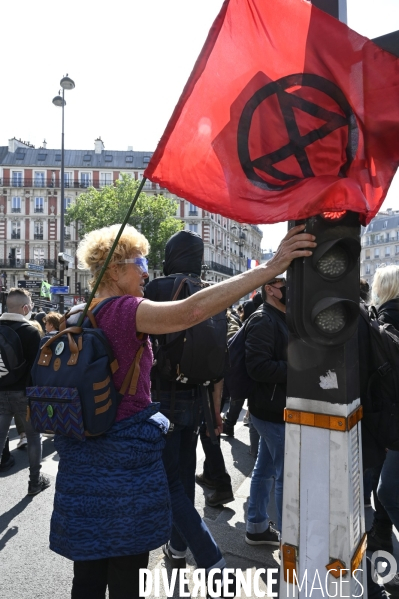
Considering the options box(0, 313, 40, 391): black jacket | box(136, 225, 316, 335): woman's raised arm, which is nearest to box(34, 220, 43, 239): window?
box(0, 313, 40, 391): black jacket

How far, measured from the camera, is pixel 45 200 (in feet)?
196

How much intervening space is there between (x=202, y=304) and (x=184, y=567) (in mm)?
2179

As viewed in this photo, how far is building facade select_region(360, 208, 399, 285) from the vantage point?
320 ft

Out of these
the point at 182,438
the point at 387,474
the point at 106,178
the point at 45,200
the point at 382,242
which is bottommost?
the point at 382,242

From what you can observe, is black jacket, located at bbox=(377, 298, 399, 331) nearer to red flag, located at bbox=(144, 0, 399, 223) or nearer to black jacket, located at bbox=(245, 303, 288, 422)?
black jacket, located at bbox=(245, 303, 288, 422)

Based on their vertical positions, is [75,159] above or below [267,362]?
above

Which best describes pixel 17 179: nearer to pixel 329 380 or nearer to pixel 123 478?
pixel 123 478

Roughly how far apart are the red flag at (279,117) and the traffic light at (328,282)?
12 centimetres

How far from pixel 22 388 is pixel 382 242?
104082mm

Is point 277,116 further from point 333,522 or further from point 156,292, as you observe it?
point 333,522

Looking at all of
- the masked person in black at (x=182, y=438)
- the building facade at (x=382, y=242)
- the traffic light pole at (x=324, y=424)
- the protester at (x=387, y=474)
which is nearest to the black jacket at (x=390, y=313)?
the protester at (x=387, y=474)

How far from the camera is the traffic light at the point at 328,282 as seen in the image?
1.87m

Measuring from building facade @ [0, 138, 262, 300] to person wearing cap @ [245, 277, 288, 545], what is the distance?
54.0 meters

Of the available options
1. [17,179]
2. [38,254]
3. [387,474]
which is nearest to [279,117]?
[387,474]
